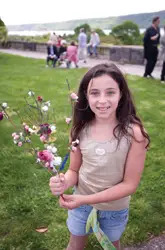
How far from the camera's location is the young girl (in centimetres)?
166

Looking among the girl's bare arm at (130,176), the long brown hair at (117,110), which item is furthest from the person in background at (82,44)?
the girl's bare arm at (130,176)

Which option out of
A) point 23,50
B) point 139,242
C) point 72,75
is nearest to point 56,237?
point 139,242

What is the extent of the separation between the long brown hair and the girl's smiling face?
0.03 m

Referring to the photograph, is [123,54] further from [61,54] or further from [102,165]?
[102,165]

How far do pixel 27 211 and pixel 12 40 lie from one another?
21.0 m

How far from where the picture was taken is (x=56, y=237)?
2.90 meters

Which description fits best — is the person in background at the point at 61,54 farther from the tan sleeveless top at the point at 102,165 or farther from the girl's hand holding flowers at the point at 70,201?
the girl's hand holding flowers at the point at 70,201

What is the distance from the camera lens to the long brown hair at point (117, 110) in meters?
1.68

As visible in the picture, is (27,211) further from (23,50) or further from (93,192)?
(23,50)

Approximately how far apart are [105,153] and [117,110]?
0.27 m

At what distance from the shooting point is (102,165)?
1.72 m

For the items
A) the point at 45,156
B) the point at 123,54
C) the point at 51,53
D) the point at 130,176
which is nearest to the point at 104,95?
the point at 130,176

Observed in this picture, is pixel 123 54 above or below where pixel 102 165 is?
below

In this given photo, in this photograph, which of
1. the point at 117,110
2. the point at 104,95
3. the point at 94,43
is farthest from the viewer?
the point at 94,43
